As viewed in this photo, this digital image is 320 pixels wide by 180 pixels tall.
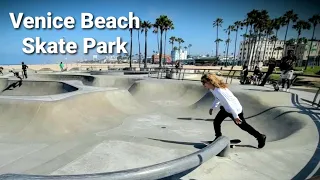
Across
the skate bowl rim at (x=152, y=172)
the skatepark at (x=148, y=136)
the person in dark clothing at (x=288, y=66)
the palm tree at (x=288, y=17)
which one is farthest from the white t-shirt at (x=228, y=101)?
the palm tree at (x=288, y=17)

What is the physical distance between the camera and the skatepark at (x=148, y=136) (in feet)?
12.5

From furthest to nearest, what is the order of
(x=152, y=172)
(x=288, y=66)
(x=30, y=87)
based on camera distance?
(x=30, y=87), (x=288, y=66), (x=152, y=172)

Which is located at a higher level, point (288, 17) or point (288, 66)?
point (288, 17)

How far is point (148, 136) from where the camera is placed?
325 inches

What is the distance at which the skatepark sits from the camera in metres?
3.80

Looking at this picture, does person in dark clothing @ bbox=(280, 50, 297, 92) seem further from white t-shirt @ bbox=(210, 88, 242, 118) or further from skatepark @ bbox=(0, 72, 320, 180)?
white t-shirt @ bbox=(210, 88, 242, 118)

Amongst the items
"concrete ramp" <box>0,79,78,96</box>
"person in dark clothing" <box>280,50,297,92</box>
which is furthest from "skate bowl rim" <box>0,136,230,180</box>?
"concrete ramp" <box>0,79,78,96</box>

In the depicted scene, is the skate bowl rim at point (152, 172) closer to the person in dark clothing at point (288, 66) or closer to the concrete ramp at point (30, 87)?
the person in dark clothing at point (288, 66)

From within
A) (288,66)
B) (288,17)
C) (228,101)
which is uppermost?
(288,17)

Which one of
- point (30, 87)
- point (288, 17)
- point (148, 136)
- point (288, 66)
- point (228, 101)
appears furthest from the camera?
point (288, 17)

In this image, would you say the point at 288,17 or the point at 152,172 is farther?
the point at 288,17

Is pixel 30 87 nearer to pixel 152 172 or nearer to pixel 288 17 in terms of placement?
pixel 152 172

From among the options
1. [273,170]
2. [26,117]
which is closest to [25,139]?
[26,117]

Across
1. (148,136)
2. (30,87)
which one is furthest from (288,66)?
(30,87)
